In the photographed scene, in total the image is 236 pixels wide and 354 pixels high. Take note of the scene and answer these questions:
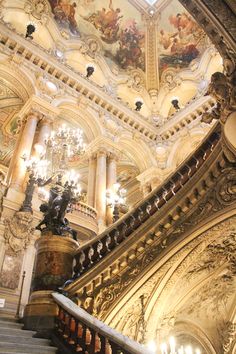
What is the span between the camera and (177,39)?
59.6ft

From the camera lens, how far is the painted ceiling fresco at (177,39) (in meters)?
17.6

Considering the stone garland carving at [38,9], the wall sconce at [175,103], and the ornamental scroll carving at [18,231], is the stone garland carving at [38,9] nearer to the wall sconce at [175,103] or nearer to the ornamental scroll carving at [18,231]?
the wall sconce at [175,103]

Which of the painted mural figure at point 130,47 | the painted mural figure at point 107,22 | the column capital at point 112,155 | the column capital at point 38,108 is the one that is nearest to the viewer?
the column capital at point 38,108

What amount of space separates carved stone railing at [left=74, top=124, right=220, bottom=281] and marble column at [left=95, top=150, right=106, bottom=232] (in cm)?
725

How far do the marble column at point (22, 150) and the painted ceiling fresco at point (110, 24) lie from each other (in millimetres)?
6426

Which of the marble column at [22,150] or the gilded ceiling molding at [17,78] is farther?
the gilded ceiling molding at [17,78]

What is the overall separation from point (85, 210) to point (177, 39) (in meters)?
11.8

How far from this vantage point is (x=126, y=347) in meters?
2.61

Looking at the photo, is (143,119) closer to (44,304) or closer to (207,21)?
(207,21)

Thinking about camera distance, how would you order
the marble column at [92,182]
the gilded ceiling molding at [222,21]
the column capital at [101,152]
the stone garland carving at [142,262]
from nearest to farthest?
the gilded ceiling molding at [222,21] → the stone garland carving at [142,262] → the marble column at [92,182] → the column capital at [101,152]

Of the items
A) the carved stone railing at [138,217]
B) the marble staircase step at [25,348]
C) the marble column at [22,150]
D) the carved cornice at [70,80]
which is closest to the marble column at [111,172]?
the carved cornice at [70,80]

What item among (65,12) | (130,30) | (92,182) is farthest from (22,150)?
(130,30)

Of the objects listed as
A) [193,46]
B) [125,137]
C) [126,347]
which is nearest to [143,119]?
[125,137]

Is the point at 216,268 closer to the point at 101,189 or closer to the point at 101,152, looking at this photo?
the point at 101,189
